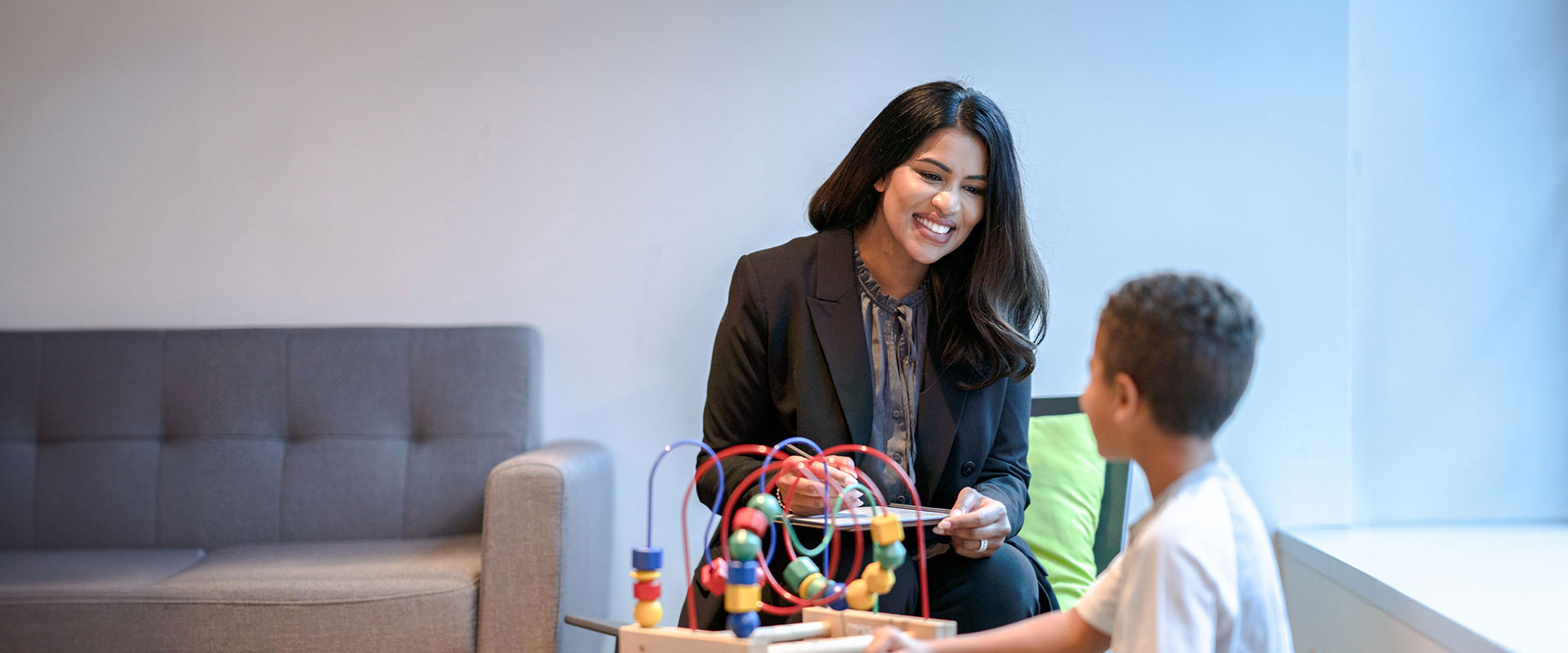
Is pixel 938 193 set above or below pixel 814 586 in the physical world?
above

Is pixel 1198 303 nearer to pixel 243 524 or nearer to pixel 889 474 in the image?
pixel 889 474

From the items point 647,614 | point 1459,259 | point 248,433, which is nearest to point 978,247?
point 647,614

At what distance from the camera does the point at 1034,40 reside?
265cm

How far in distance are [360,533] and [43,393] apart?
0.77 m

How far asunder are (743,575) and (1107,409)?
400 mm

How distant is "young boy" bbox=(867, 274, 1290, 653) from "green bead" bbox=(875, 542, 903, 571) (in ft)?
0.27

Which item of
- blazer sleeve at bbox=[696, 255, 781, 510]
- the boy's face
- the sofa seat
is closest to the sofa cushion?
the sofa seat

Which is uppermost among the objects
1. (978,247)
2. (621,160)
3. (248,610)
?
(621,160)

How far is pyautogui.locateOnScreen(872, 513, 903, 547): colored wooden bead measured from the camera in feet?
3.70

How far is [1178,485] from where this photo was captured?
3.58 feet

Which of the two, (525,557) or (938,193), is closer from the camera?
(938,193)

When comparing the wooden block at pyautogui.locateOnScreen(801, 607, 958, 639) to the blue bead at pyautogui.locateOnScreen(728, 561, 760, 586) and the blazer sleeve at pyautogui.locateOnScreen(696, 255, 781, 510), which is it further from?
the blazer sleeve at pyautogui.locateOnScreen(696, 255, 781, 510)

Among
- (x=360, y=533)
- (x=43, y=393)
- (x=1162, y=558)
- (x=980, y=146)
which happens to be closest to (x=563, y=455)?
(x=360, y=533)

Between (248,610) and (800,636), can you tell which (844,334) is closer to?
(800,636)
